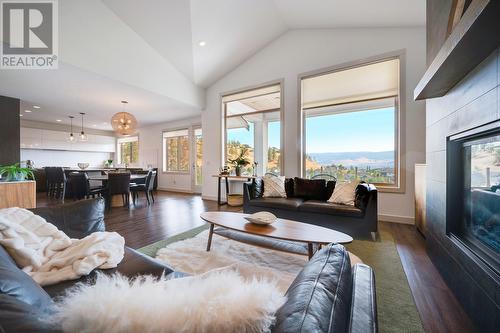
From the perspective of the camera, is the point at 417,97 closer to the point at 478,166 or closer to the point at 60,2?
the point at 478,166

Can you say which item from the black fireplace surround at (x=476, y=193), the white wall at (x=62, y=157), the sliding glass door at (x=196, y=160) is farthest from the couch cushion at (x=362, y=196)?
the white wall at (x=62, y=157)

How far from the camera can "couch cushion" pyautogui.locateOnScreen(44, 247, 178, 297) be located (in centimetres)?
105

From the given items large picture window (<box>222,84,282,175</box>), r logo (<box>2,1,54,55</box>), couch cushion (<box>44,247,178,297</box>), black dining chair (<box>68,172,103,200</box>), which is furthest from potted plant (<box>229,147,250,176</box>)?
couch cushion (<box>44,247,178,297</box>)

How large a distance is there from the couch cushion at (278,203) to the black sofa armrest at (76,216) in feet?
7.12

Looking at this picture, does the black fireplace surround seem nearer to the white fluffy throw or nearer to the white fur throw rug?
the white fur throw rug

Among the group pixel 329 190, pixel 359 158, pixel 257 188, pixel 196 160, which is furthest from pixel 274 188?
pixel 196 160

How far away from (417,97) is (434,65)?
0.60 metres

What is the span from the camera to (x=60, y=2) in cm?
307

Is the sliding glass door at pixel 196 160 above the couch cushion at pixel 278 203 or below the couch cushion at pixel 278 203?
above

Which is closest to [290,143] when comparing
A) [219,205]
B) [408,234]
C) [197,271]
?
[219,205]

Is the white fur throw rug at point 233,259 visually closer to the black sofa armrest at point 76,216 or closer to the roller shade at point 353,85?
the black sofa armrest at point 76,216

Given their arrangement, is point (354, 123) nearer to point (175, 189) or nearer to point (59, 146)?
point (175, 189)

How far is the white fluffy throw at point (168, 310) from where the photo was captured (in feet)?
1.42

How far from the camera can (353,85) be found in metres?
4.16
